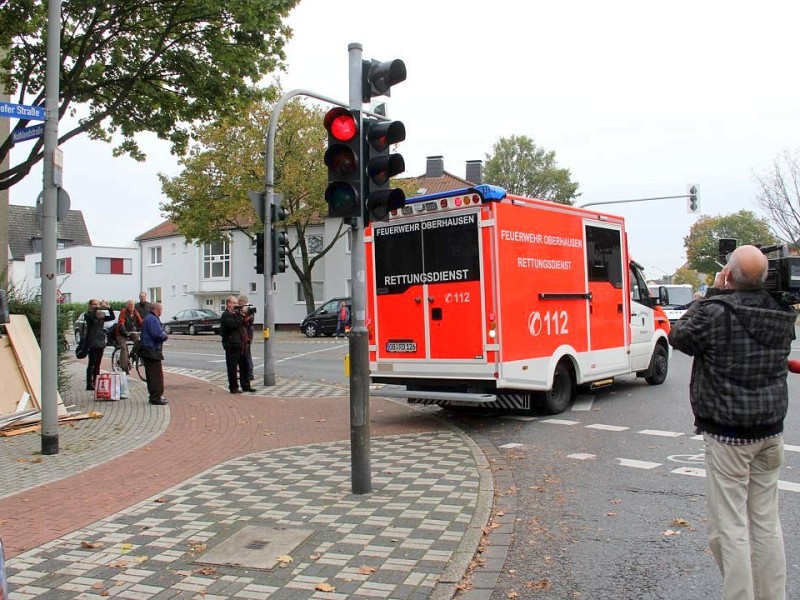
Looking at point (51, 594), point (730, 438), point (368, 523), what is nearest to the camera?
point (730, 438)

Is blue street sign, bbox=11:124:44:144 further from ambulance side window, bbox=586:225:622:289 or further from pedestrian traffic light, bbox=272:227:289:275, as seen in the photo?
ambulance side window, bbox=586:225:622:289

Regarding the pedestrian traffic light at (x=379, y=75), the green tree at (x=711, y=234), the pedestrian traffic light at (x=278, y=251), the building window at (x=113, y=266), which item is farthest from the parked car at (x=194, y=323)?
the green tree at (x=711, y=234)

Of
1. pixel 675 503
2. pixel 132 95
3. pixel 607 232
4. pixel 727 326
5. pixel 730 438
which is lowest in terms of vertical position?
pixel 675 503

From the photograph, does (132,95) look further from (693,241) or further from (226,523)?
(693,241)

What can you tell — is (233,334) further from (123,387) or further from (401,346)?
(401,346)

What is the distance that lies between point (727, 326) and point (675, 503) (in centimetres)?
282

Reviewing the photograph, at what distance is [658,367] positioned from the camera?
13.7m

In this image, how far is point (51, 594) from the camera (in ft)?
13.3

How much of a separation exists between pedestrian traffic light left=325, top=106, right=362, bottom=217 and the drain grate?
2.54m

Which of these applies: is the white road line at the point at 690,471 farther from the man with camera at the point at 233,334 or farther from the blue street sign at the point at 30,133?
the man with camera at the point at 233,334

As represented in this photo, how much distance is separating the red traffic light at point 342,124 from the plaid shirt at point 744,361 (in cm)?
344

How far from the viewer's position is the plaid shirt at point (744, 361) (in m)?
3.39

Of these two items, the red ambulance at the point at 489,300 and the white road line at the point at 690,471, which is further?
the red ambulance at the point at 489,300

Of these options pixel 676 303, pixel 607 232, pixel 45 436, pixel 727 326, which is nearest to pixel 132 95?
pixel 45 436
